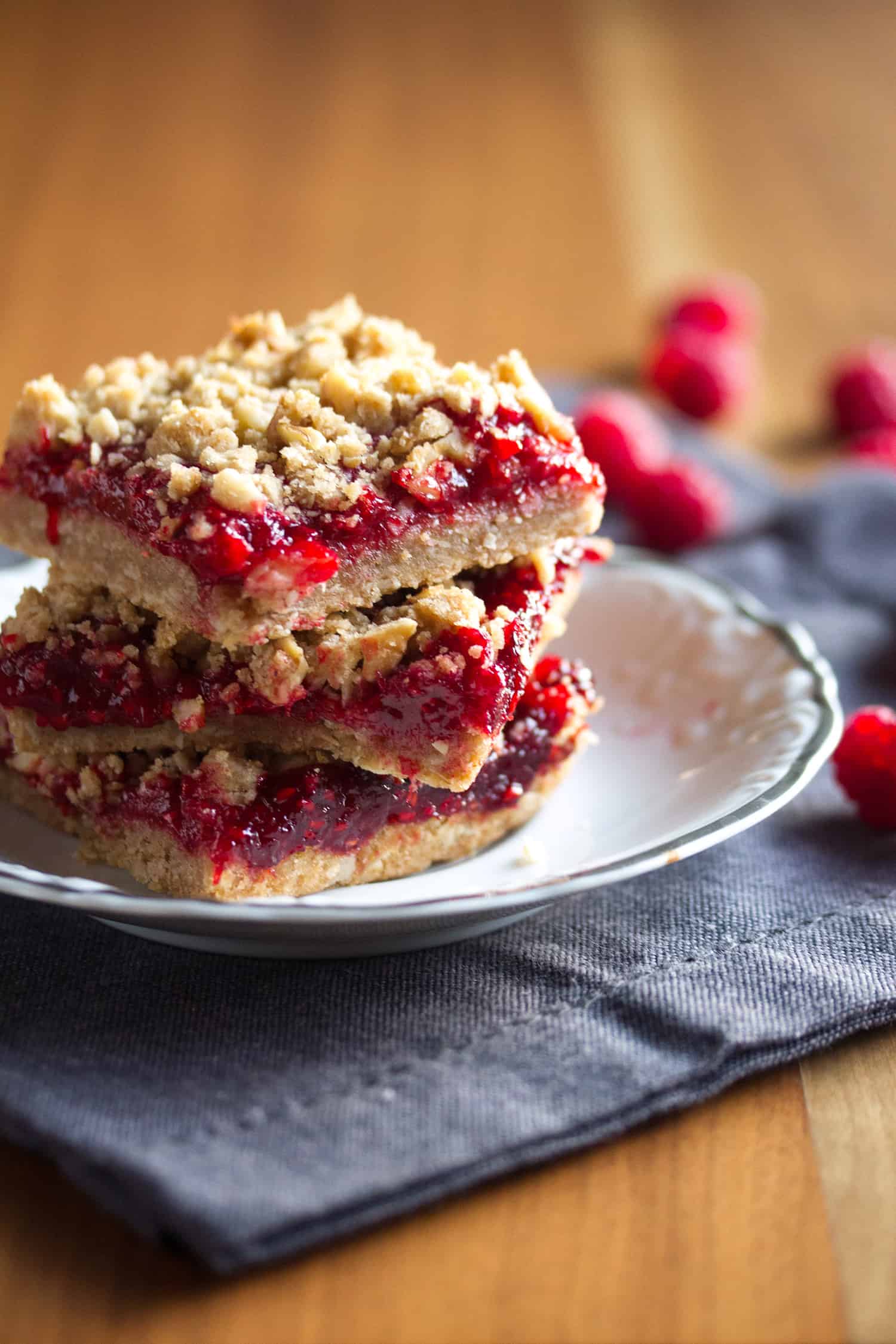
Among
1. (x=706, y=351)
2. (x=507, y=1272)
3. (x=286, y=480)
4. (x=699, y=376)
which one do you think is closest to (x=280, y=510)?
(x=286, y=480)

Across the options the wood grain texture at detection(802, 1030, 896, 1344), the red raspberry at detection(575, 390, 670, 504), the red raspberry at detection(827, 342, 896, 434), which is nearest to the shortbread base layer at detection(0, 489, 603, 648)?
the wood grain texture at detection(802, 1030, 896, 1344)

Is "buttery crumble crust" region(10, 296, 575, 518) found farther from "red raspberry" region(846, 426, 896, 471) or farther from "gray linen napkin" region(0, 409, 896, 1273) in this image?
"red raspberry" region(846, 426, 896, 471)

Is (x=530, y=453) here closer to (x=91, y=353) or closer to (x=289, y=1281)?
(x=289, y=1281)

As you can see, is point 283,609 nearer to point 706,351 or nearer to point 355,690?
point 355,690

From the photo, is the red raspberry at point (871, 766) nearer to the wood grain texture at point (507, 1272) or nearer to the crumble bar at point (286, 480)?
the crumble bar at point (286, 480)

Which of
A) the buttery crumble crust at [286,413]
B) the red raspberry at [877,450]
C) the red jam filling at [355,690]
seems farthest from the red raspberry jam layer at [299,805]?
the red raspberry at [877,450]

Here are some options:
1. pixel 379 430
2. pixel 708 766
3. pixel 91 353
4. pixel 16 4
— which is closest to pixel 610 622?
pixel 708 766
